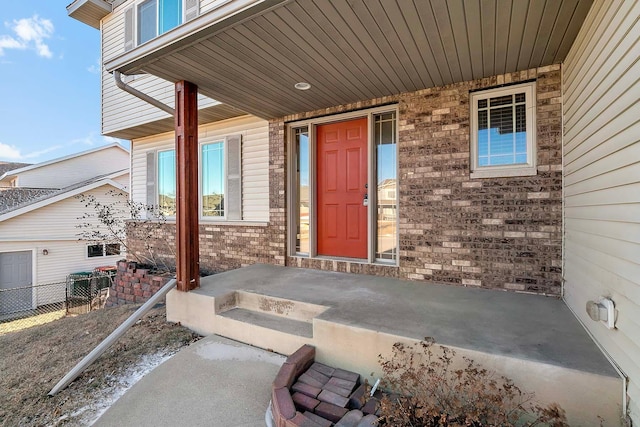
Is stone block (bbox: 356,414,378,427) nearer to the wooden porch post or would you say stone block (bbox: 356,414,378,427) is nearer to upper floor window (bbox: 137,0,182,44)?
the wooden porch post

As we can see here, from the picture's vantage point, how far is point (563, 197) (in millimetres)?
3006

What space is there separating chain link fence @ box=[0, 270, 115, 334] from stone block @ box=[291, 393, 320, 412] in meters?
→ 8.08

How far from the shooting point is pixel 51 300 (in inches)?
391

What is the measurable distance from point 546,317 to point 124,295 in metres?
6.13

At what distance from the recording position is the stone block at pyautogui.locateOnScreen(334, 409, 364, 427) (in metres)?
1.76

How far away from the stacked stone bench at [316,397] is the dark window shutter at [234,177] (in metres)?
3.52

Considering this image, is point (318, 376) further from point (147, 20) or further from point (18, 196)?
point (18, 196)

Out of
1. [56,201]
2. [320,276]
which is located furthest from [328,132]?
[56,201]

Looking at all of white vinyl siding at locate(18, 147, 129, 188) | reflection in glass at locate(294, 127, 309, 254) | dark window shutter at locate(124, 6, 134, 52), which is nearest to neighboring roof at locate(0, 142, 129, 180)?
white vinyl siding at locate(18, 147, 129, 188)

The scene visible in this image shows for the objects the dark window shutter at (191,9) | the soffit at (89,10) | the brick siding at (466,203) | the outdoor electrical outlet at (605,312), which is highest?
the soffit at (89,10)

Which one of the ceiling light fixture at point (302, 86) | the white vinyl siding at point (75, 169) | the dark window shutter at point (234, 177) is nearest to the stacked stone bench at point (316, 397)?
the ceiling light fixture at point (302, 86)

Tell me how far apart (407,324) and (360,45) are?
231cm

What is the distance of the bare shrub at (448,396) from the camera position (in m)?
1.59

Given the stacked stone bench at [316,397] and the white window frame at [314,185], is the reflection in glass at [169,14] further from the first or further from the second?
the stacked stone bench at [316,397]
